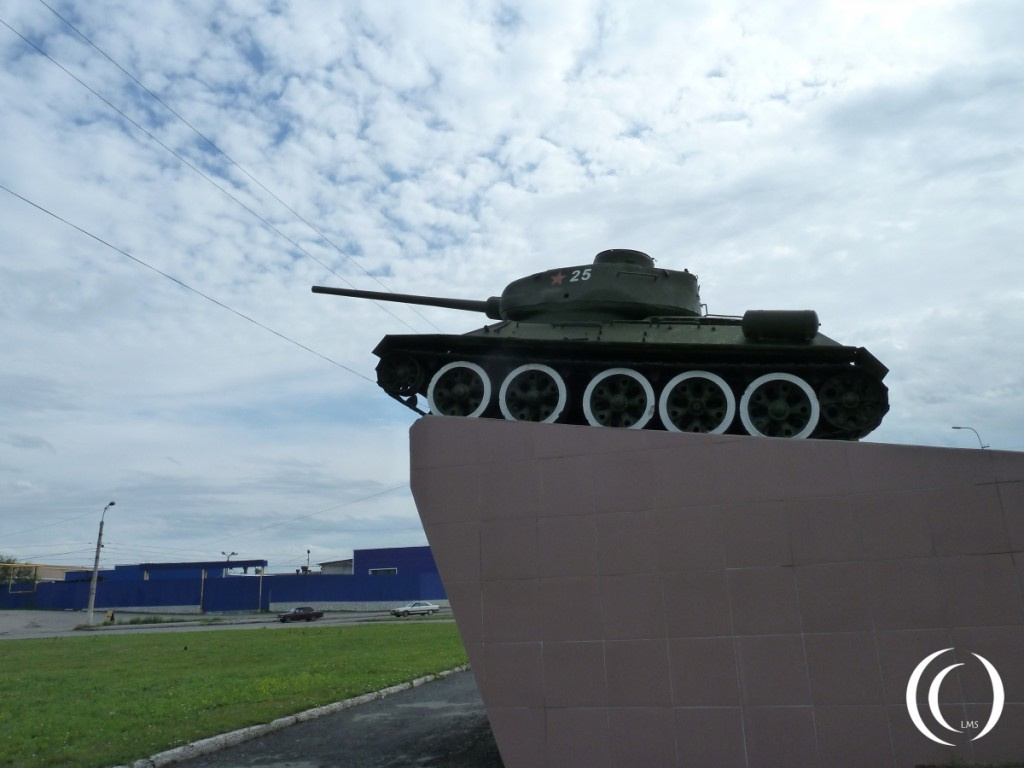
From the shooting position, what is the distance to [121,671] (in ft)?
66.7

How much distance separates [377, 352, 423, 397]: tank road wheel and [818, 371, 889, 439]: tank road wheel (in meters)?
5.80

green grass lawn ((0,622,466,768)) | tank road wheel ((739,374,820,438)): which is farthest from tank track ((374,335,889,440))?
green grass lawn ((0,622,466,768))

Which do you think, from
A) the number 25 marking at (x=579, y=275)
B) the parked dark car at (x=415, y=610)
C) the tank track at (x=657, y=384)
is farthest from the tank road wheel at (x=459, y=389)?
the parked dark car at (x=415, y=610)

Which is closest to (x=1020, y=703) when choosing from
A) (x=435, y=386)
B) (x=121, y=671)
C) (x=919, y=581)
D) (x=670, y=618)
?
(x=919, y=581)

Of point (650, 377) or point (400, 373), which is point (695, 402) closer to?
point (650, 377)

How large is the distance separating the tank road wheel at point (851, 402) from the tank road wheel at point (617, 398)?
2402mm

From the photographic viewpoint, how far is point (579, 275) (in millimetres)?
12352

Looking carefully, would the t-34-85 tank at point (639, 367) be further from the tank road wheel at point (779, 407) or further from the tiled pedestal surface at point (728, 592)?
the tiled pedestal surface at point (728, 592)

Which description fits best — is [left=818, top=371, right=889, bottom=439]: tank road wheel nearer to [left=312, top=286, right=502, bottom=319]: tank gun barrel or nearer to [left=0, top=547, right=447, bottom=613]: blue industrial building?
[left=312, top=286, right=502, bottom=319]: tank gun barrel

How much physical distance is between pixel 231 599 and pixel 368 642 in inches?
1702

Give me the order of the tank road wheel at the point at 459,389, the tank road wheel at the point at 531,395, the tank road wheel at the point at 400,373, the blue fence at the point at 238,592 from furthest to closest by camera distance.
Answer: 1. the blue fence at the point at 238,592
2. the tank road wheel at the point at 400,373
3. the tank road wheel at the point at 459,389
4. the tank road wheel at the point at 531,395

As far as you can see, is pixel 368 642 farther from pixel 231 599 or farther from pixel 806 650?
pixel 231 599

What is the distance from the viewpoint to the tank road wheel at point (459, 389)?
11523 millimetres

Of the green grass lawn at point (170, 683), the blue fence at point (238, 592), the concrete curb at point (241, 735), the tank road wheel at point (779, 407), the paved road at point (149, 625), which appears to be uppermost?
the tank road wheel at point (779, 407)
